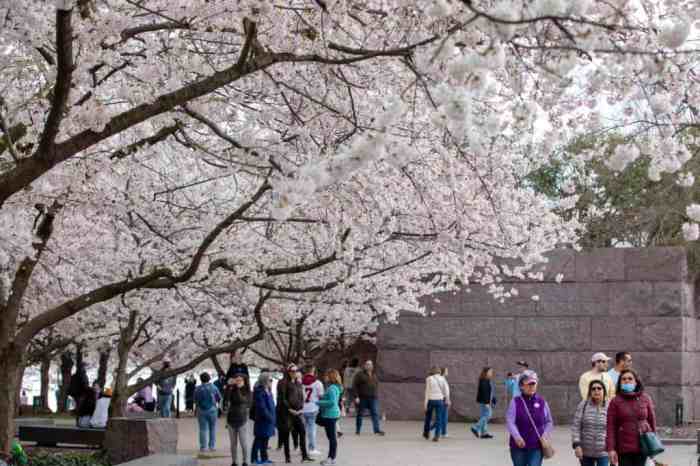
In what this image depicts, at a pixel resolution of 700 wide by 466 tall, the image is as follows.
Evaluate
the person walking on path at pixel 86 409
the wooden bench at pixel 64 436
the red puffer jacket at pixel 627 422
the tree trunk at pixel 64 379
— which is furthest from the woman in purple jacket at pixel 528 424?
the tree trunk at pixel 64 379

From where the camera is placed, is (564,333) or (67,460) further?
(564,333)

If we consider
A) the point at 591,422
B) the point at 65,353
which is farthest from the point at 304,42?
the point at 65,353

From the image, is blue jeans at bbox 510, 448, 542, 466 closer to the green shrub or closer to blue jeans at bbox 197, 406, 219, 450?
the green shrub

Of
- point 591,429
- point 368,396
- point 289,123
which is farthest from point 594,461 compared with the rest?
point 368,396

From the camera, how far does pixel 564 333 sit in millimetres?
28078

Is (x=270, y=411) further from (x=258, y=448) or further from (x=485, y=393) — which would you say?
(x=485, y=393)

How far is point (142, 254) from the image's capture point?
66.2 feet

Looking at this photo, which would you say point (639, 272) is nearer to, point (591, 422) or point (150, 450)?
point (150, 450)

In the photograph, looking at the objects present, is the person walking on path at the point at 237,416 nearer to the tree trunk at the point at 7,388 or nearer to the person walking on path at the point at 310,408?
the person walking on path at the point at 310,408

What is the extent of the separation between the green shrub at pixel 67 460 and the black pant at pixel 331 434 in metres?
3.43

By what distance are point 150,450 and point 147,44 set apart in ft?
23.3

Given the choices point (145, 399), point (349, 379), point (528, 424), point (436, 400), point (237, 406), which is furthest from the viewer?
point (145, 399)

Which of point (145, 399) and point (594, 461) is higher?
point (594, 461)

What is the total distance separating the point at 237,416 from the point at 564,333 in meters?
11.7
